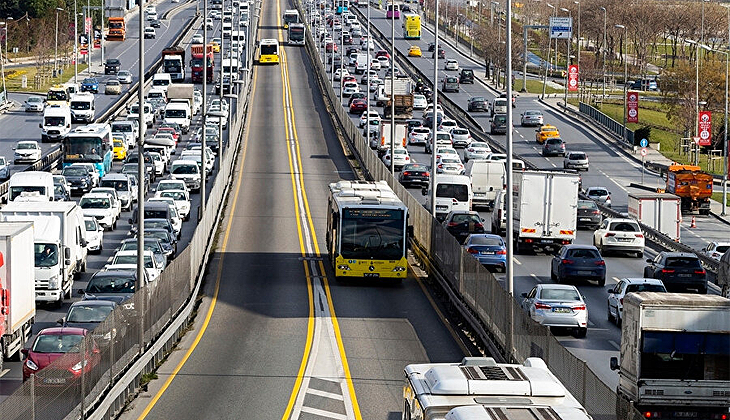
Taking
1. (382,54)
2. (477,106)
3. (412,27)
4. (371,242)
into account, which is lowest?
(371,242)

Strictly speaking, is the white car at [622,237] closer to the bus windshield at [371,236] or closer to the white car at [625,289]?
the bus windshield at [371,236]

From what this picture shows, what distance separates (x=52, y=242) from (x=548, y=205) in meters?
19.0

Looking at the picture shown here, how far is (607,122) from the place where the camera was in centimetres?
11200

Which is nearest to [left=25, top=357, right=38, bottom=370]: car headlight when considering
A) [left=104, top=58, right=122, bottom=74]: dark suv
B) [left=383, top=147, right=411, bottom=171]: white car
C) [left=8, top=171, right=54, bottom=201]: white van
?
[left=8, top=171, right=54, bottom=201]: white van

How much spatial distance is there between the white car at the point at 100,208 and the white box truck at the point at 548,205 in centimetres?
1701

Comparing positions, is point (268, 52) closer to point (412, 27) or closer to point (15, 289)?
point (412, 27)

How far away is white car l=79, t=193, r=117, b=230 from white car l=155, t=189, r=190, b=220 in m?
3.80

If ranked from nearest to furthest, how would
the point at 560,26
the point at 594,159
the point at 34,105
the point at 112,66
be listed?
the point at 594,159
the point at 34,105
the point at 560,26
the point at 112,66

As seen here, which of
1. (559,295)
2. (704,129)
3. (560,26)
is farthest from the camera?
(560,26)

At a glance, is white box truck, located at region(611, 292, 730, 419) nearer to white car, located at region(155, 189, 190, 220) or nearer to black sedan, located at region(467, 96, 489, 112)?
white car, located at region(155, 189, 190, 220)

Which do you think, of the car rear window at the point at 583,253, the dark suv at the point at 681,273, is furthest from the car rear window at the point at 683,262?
the car rear window at the point at 583,253

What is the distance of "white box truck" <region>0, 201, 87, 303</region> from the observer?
3916 centimetres

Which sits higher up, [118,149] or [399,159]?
[118,149]

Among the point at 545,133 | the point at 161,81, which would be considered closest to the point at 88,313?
the point at 545,133
